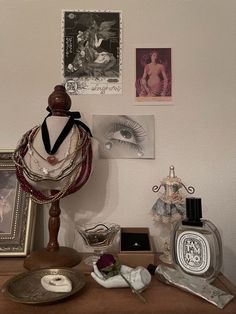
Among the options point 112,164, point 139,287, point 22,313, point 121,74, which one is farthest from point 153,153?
point 22,313

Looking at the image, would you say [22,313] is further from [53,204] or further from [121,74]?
[121,74]

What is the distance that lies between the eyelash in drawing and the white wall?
0.14 ft

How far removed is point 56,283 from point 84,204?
0.29 metres

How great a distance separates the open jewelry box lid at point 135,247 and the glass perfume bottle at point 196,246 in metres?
0.06

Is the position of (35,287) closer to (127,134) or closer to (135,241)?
(135,241)

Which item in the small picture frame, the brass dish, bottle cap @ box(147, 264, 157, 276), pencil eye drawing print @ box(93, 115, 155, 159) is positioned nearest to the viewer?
the brass dish

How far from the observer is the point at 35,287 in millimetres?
507

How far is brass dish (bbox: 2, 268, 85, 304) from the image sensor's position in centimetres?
46

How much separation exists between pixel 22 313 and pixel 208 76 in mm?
749

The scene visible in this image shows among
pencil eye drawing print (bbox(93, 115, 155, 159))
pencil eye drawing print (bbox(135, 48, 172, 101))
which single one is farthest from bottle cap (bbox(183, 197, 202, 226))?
pencil eye drawing print (bbox(135, 48, 172, 101))

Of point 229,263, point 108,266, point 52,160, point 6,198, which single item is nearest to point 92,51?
point 52,160

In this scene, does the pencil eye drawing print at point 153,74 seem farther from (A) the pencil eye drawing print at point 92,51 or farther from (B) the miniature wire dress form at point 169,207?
(B) the miniature wire dress form at point 169,207

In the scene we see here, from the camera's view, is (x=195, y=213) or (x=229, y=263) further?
(x=229, y=263)

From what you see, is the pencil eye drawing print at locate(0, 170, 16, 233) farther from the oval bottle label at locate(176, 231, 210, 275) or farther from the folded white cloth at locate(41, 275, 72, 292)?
the oval bottle label at locate(176, 231, 210, 275)
